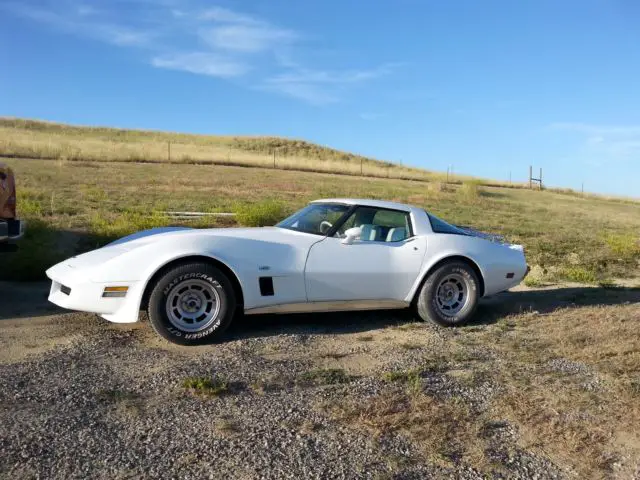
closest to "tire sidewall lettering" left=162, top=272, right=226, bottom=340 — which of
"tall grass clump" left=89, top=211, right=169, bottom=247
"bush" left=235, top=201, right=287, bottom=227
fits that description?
"tall grass clump" left=89, top=211, right=169, bottom=247

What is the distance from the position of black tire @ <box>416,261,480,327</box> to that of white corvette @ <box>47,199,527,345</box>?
1cm

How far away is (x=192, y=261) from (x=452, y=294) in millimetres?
2748

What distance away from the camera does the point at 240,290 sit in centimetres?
525

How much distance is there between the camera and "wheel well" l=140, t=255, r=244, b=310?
4969 mm

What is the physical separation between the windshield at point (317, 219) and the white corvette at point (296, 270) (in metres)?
0.01

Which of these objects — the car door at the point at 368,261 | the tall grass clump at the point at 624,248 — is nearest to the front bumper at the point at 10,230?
the car door at the point at 368,261

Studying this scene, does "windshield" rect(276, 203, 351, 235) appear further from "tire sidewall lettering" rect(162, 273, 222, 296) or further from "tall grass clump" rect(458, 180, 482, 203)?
"tall grass clump" rect(458, 180, 482, 203)

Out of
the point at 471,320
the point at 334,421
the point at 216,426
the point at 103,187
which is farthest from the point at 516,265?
the point at 103,187

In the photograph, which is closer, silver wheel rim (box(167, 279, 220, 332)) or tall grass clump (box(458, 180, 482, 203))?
silver wheel rim (box(167, 279, 220, 332))

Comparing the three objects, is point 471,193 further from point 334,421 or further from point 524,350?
point 334,421

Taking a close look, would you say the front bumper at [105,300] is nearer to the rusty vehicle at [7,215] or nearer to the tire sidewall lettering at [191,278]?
the tire sidewall lettering at [191,278]

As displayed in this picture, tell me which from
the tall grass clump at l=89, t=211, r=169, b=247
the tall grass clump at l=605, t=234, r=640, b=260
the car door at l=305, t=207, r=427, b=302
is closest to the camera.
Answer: the car door at l=305, t=207, r=427, b=302

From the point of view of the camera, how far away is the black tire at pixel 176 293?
4926mm

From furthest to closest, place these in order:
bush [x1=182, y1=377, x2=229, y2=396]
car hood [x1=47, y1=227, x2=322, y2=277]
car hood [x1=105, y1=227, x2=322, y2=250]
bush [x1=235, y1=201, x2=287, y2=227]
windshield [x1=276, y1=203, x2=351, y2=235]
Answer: bush [x1=235, y1=201, x2=287, y2=227]
windshield [x1=276, y1=203, x2=351, y2=235]
car hood [x1=105, y1=227, x2=322, y2=250]
car hood [x1=47, y1=227, x2=322, y2=277]
bush [x1=182, y1=377, x2=229, y2=396]
